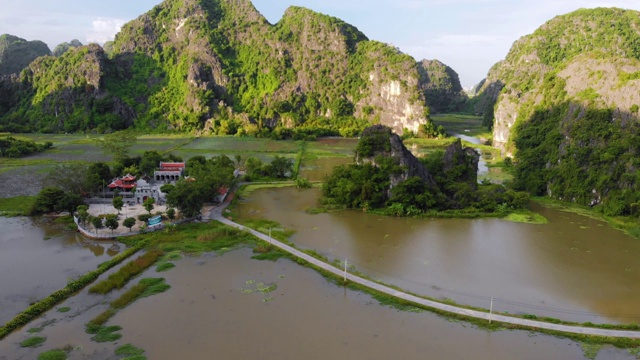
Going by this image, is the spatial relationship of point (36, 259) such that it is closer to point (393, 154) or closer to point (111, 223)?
point (111, 223)

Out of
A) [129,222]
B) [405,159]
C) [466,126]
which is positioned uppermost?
[466,126]

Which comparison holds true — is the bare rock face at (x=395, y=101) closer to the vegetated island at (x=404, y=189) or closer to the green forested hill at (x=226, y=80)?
the green forested hill at (x=226, y=80)

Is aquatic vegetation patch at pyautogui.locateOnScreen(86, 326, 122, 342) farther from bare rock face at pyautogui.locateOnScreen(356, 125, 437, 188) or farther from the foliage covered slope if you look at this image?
the foliage covered slope

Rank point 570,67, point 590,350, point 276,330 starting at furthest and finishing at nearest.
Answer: point 570,67 < point 276,330 < point 590,350

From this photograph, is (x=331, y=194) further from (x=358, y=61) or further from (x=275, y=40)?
(x=275, y=40)

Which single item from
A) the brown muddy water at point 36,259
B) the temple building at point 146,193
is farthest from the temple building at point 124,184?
the brown muddy water at point 36,259

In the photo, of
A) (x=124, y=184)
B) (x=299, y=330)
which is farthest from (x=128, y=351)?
(x=124, y=184)

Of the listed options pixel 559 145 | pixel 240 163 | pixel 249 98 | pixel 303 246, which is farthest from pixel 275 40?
pixel 303 246
